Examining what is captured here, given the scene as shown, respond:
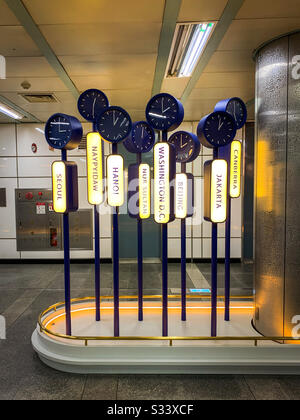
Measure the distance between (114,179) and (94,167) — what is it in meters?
0.31

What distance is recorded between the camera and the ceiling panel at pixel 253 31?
3.22 metres

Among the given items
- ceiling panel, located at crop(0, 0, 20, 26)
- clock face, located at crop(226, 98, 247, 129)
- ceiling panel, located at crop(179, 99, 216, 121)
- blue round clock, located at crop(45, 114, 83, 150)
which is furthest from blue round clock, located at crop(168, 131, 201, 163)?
ceiling panel, located at crop(0, 0, 20, 26)

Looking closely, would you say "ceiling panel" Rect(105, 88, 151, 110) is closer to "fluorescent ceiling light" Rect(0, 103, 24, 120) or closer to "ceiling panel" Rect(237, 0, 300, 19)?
"fluorescent ceiling light" Rect(0, 103, 24, 120)

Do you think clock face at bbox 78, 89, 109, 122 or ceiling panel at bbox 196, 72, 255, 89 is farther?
ceiling panel at bbox 196, 72, 255, 89

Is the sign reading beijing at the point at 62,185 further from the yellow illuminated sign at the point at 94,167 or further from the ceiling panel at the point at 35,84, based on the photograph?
the ceiling panel at the point at 35,84

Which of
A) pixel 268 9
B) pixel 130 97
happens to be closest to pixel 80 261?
pixel 130 97

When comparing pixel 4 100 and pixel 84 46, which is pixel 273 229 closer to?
pixel 84 46

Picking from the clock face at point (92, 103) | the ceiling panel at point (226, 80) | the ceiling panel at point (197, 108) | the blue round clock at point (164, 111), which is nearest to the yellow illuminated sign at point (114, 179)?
the blue round clock at point (164, 111)

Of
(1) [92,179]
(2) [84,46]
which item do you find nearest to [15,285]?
(1) [92,179]

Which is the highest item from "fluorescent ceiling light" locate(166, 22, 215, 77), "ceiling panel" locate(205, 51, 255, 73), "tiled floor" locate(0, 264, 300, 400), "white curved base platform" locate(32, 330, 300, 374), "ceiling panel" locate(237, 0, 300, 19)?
"fluorescent ceiling light" locate(166, 22, 215, 77)

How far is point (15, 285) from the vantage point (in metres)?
6.47

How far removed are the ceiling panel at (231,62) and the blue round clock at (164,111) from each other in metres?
1.09

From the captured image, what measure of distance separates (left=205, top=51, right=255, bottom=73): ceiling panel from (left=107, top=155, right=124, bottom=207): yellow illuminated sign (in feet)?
6.59

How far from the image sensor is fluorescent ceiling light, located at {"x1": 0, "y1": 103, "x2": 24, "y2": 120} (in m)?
6.39
